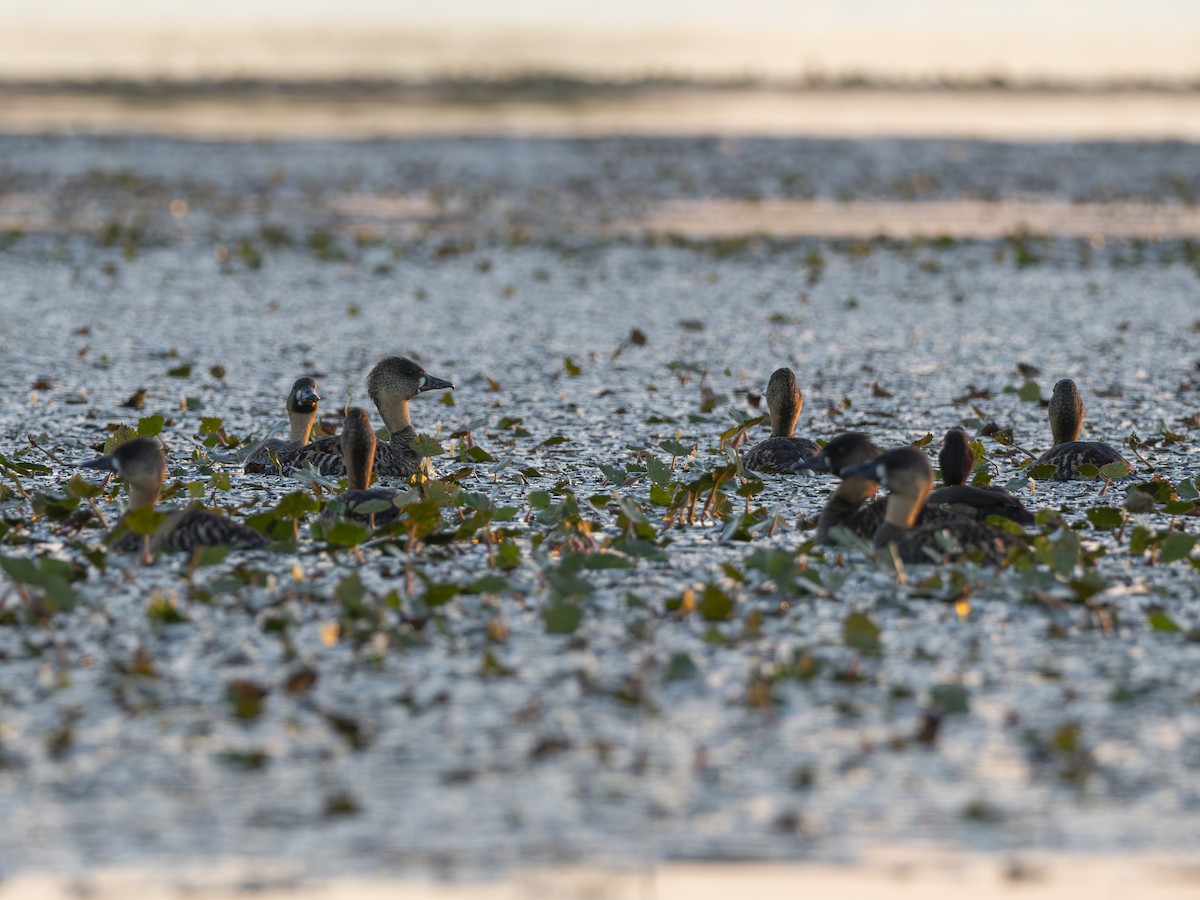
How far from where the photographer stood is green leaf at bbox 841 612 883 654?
600 centimetres

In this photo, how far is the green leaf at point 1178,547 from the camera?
7.20 meters

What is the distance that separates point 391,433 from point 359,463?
162 centimetres

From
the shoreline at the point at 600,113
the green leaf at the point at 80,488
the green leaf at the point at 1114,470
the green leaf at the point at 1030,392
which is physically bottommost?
the green leaf at the point at 80,488

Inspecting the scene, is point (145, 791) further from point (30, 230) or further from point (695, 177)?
point (695, 177)

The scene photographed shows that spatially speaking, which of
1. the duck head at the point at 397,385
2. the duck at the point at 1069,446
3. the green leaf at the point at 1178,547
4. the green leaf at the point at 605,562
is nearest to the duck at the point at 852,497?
the green leaf at the point at 1178,547

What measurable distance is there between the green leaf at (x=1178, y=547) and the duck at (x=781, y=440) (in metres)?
2.43

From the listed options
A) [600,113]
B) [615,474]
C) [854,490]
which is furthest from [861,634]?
[600,113]

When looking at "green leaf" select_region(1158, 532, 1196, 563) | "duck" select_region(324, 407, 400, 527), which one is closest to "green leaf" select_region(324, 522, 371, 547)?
"duck" select_region(324, 407, 400, 527)

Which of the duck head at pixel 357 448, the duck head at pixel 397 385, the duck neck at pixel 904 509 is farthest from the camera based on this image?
Answer: the duck head at pixel 397 385

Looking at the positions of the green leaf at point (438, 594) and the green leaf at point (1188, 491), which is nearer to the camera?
the green leaf at point (438, 594)

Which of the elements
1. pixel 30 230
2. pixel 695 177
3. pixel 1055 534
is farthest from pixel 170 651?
pixel 695 177

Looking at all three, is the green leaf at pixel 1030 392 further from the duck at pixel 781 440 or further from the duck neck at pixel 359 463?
the duck neck at pixel 359 463

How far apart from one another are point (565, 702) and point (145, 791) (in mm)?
1383

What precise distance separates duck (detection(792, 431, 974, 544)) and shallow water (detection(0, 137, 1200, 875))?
272mm
